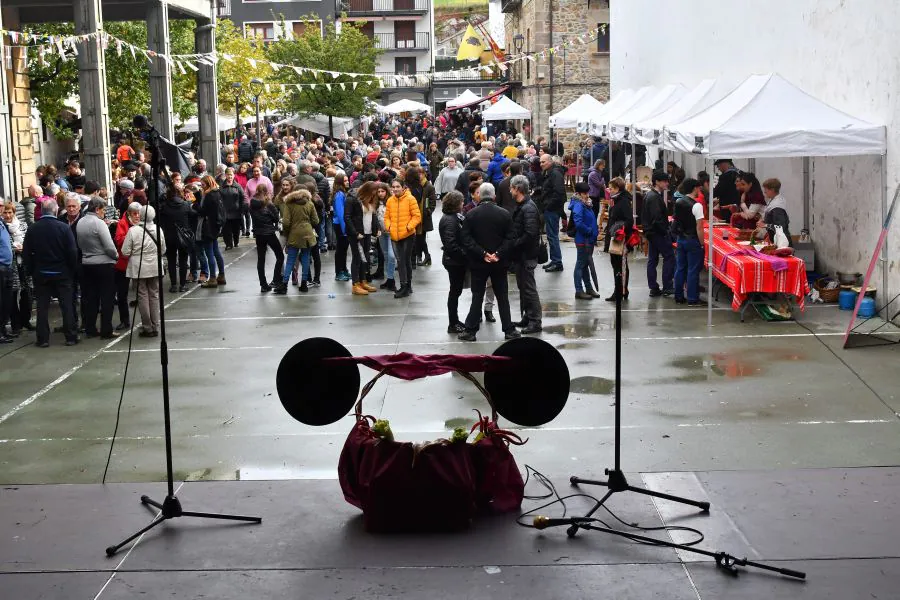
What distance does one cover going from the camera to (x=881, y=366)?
11.1 meters

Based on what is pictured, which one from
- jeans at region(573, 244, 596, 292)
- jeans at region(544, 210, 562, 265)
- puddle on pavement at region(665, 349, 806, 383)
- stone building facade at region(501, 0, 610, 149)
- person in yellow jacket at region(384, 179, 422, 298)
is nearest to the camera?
puddle on pavement at region(665, 349, 806, 383)

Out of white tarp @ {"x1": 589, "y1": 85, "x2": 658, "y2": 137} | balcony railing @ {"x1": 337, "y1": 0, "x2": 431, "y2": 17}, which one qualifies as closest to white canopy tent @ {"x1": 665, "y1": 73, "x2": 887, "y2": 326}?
white tarp @ {"x1": 589, "y1": 85, "x2": 658, "y2": 137}

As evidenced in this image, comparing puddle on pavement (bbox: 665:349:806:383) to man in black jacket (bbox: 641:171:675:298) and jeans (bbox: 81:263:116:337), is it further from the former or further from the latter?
jeans (bbox: 81:263:116:337)

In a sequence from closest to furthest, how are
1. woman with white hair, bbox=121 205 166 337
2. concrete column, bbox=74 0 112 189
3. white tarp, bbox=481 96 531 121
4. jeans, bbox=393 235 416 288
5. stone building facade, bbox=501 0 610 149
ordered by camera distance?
woman with white hair, bbox=121 205 166 337 → jeans, bbox=393 235 416 288 → concrete column, bbox=74 0 112 189 → white tarp, bbox=481 96 531 121 → stone building facade, bbox=501 0 610 149

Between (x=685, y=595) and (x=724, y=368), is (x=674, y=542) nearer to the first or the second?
(x=685, y=595)

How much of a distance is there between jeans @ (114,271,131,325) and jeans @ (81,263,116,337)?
1.11 ft

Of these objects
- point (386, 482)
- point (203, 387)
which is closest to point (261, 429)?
point (203, 387)

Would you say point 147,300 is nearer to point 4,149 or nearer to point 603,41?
point 4,149

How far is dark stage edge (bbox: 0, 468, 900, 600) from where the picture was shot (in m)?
6.23

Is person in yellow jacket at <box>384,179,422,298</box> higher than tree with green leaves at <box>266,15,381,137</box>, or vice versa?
tree with green leaves at <box>266,15,381,137</box>

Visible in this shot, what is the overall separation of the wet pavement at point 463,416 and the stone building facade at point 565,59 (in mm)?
28052

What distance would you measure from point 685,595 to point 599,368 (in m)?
5.58

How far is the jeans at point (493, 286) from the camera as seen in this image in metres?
12.8

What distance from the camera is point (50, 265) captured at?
13133 mm
